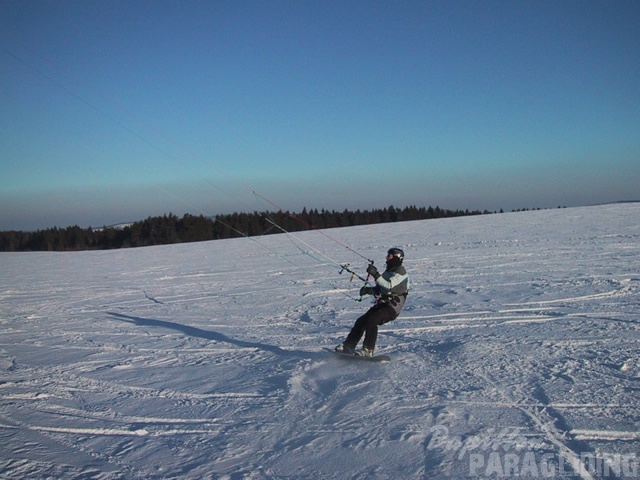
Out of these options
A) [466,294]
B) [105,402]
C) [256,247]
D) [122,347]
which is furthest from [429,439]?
[256,247]

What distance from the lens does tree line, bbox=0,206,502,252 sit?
56.5 metres

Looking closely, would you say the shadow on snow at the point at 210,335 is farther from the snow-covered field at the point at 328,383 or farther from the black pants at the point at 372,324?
the black pants at the point at 372,324

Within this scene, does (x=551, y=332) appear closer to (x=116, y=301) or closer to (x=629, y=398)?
(x=629, y=398)

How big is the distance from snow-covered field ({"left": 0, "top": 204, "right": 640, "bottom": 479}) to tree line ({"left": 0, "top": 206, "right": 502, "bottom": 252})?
4049 cm

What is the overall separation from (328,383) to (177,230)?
55026mm

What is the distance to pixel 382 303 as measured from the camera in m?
6.90

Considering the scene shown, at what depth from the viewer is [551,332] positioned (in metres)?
7.51

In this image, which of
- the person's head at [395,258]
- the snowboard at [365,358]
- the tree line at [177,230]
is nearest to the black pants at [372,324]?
the snowboard at [365,358]

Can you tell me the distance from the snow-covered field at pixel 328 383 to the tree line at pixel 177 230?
4049cm

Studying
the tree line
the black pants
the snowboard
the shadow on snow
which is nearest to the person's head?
the black pants

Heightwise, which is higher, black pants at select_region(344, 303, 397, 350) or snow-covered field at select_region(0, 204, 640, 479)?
black pants at select_region(344, 303, 397, 350)

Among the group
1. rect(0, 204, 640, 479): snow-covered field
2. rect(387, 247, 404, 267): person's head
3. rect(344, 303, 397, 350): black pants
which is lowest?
rect(0, 204, 640, 479): snow-covered field

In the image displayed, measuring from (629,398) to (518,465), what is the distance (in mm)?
1950

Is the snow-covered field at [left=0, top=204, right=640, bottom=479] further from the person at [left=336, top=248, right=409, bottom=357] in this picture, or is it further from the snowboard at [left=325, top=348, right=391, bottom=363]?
the person at [left=336, top=248, right=409, bottom=357]
